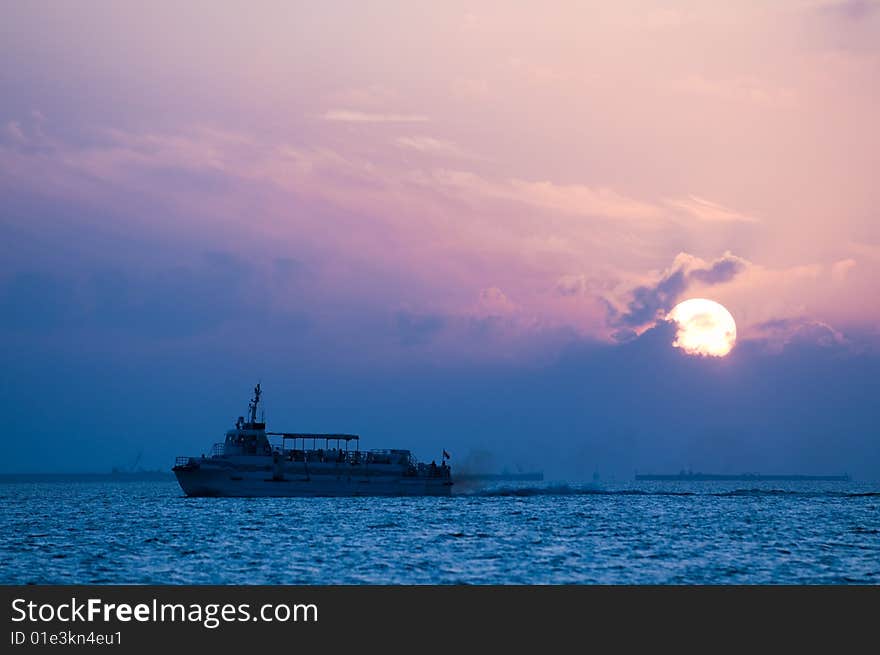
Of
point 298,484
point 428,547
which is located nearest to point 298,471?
point 298,484

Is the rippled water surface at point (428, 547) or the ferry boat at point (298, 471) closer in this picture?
the rippled water surface at point (428, 547)

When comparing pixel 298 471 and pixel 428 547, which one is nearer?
pixel 428 547

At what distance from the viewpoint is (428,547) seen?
212 ft

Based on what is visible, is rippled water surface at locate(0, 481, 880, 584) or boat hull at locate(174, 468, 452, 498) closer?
rippled water surface at locate(0, 481, 880, 584)

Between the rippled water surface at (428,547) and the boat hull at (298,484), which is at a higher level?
the boat hull at (298,484)

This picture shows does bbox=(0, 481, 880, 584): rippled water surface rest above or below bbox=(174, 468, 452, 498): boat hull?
below

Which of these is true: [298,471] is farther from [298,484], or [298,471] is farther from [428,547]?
[428,547]

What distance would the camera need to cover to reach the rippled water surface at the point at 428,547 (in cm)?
5181

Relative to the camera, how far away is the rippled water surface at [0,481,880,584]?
170 ft

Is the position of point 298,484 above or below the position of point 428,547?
above

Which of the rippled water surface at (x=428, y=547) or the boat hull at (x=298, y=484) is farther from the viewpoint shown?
the boat hull at (x=298, y=484)
